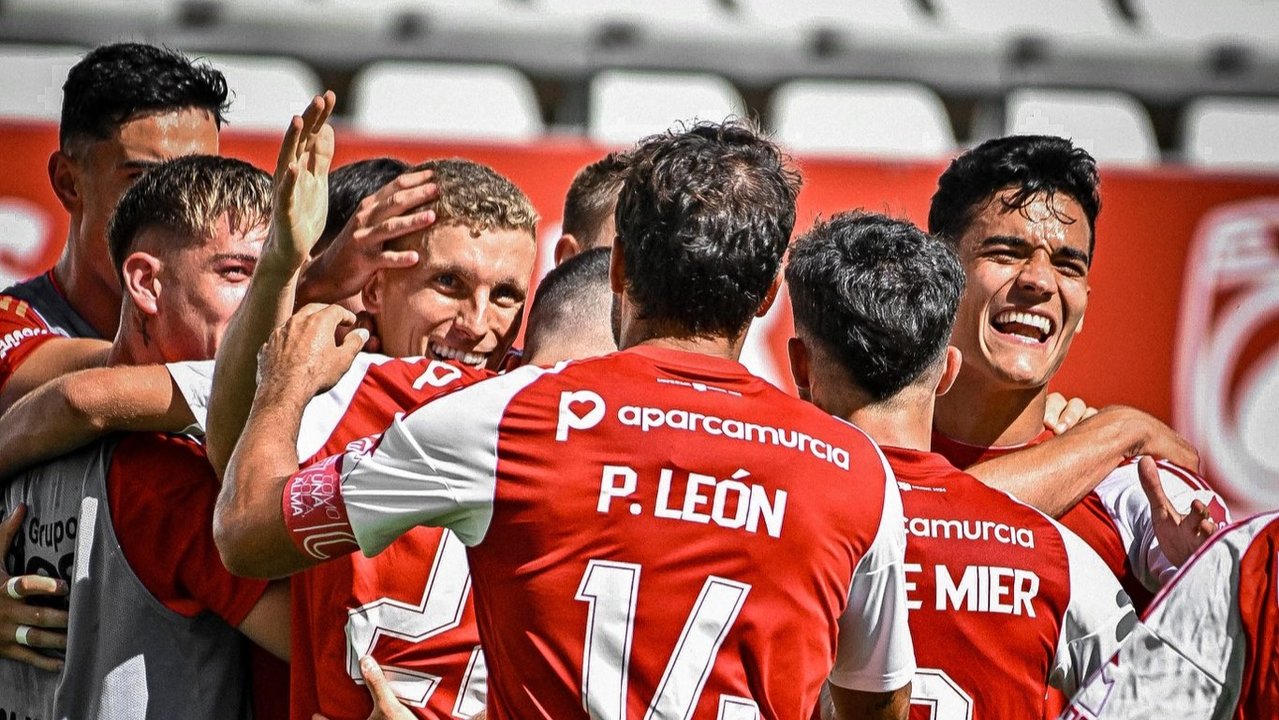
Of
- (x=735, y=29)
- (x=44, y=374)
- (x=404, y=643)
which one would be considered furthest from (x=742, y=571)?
(x=735, y=29)

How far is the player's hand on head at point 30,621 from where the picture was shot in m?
3.39

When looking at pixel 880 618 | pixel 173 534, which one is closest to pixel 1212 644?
pixel 880 618

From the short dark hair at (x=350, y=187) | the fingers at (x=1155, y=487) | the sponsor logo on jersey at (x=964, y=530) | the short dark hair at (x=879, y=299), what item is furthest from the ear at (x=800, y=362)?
the short dark hair at (x=350, y=187)

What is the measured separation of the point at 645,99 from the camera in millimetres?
10234

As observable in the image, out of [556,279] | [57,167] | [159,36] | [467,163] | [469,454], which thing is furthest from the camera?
[159,36]

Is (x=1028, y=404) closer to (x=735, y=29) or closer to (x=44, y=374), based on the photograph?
(x=44, y=374)

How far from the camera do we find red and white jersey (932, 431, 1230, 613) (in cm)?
376

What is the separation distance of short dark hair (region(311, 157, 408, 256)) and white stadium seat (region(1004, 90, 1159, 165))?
626 cm

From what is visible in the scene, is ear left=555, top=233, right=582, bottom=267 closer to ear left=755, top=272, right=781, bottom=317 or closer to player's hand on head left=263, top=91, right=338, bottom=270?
player's hand on head left=263, top=91, right=338, bottom=270

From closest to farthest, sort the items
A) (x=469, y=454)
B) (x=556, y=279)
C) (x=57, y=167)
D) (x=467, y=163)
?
(x=469, y=454), (x=556, y=279), (x=467, y=163), (x=57, y=167)

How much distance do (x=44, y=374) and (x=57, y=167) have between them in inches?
39.9

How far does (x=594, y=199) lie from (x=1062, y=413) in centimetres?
165

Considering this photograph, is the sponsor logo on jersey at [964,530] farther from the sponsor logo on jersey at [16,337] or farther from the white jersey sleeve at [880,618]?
the sponsor logo on jersey at [16,337]

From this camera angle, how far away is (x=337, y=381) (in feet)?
10.0
